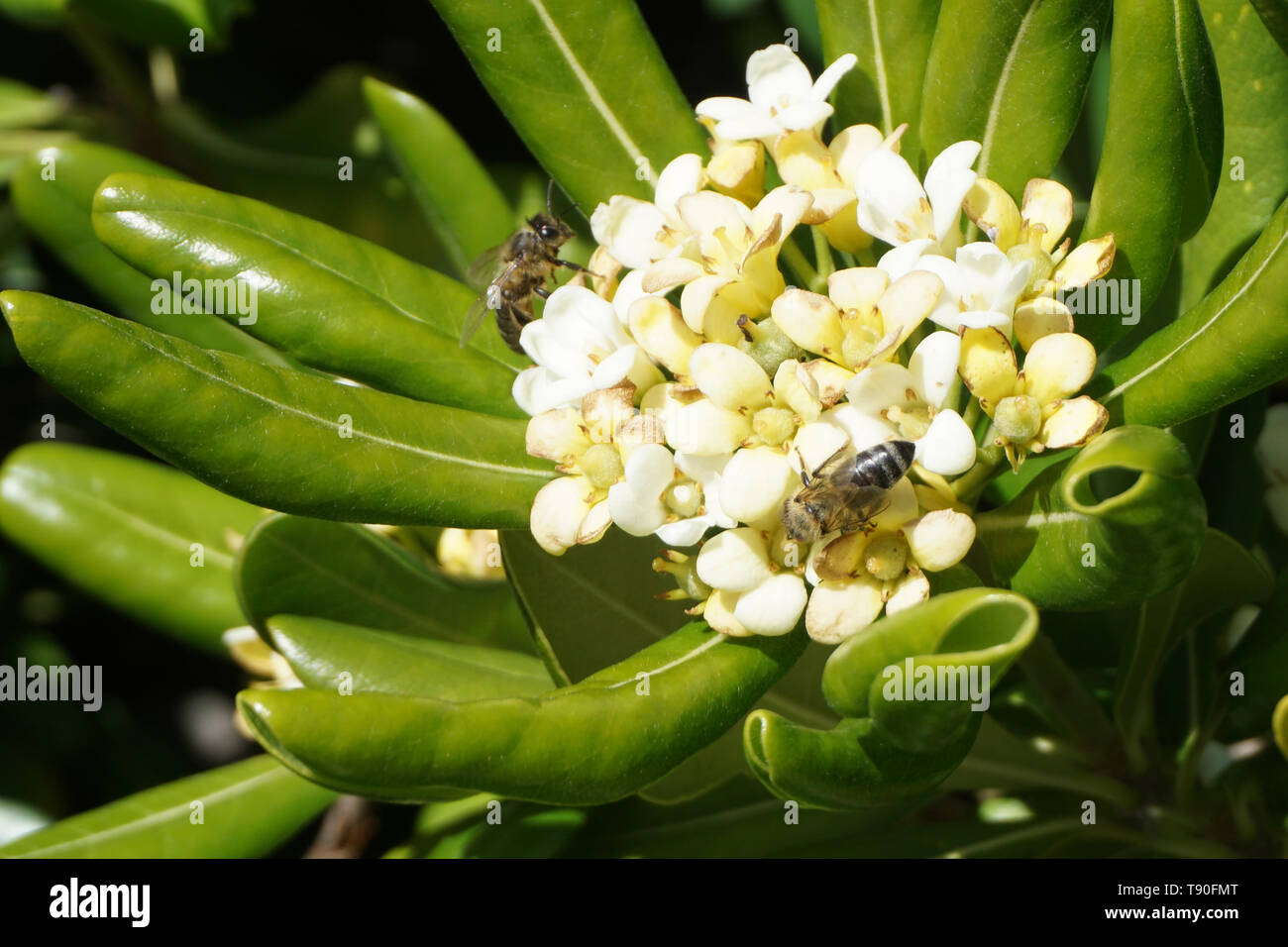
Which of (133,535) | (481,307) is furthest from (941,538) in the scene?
(133,535)

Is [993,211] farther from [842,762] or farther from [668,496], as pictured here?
[842,762]

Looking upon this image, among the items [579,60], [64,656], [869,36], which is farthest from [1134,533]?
[64,656]

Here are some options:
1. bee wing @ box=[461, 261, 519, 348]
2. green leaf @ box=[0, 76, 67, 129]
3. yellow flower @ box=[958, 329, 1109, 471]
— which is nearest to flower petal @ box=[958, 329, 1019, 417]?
yellow flower @ box=[958, 329, 1109, 471]

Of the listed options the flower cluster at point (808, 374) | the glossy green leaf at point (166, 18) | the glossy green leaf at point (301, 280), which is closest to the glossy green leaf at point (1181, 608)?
the flower cluster at point (808, 374)

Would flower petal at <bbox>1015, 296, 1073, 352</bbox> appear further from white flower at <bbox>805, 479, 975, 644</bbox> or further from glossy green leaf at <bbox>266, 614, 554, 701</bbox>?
glossy green leaf at <bbox>266, 614, 554, 701</bbox>

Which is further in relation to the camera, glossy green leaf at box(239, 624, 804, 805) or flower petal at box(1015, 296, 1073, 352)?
flower petal at box(1015, 296, 1073, 352)

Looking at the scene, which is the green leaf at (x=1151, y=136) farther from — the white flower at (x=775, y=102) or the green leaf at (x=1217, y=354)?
the white flower at (x=775, y=102)
